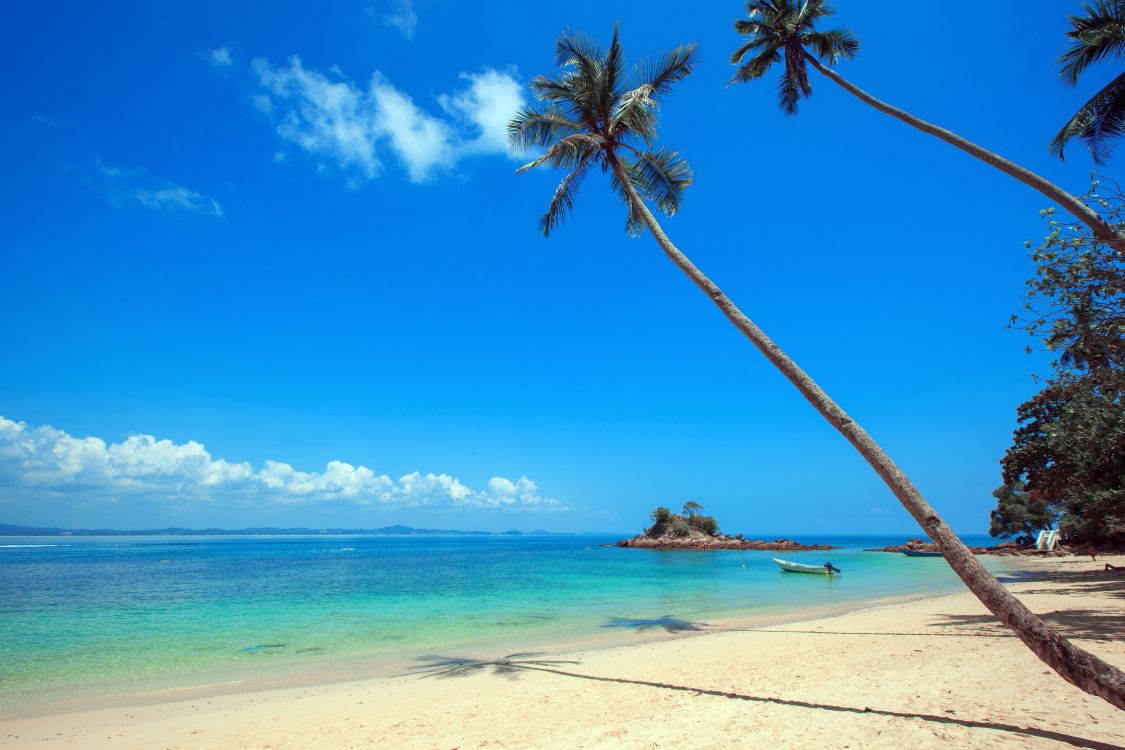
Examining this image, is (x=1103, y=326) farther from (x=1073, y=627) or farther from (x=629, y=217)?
(x=629, y=217)

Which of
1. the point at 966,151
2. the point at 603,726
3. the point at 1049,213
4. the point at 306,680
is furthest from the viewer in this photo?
the point at 306,680

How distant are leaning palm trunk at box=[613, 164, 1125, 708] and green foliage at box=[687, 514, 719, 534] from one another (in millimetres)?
76873

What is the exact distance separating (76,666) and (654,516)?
78.9m

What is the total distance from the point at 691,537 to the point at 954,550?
75335 mm

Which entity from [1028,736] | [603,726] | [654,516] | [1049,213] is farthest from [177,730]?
[654,516]

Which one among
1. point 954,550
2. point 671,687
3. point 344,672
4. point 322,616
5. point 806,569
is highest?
point 954,550

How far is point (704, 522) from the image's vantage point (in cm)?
8169

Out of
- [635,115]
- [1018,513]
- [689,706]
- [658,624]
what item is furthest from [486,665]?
[1018,513]

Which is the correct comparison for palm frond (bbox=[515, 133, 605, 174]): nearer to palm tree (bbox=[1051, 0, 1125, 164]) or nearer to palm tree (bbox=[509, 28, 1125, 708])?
palm tree (bbox=[509, 28, 1125, 708])

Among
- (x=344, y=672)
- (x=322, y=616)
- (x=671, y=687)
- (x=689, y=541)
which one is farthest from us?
(x=689, y=541)

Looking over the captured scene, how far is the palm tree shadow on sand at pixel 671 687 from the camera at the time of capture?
222 inches

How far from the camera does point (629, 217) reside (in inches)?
541

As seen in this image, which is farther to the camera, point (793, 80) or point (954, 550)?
point (793, 80)

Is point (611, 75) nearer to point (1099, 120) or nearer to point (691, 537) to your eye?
point (1099, 120)
